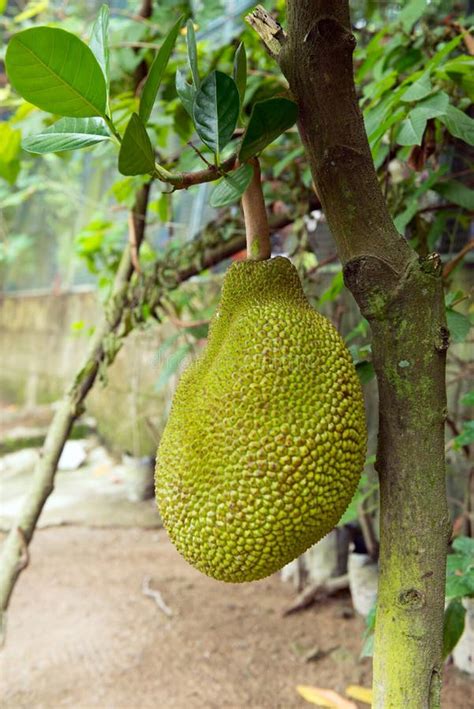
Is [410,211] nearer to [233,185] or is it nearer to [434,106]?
[434,106]

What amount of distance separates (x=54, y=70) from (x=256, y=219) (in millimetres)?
180

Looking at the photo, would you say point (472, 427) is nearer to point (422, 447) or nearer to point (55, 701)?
point (422, 447)

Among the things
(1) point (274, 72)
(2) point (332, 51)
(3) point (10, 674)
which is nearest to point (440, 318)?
(2) point (332, 51)

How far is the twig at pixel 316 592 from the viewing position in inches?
69.5

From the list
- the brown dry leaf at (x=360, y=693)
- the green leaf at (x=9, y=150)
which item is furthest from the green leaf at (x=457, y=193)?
the brown dry leaf at (x=360, y=693)

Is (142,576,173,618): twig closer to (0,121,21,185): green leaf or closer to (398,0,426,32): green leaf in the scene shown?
(0,121,21,185): green leaf

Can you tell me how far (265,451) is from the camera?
0.44 meters

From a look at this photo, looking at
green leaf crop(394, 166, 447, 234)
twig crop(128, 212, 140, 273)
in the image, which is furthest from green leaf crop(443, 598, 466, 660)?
twig crop(128, 212, 140, 273)

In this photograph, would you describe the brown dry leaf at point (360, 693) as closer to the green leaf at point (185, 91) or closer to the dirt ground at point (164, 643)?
the dirt ground at point (164, 643)

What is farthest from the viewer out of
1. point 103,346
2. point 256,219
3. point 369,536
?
point 369,536

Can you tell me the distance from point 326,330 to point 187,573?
177 centimetres

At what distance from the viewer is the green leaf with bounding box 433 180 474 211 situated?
2.68 ft

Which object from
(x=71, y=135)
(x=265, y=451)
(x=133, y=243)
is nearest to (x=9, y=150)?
(x=133, y=243)

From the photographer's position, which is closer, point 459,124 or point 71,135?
point 71,135
